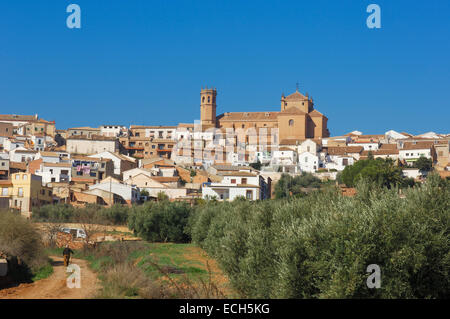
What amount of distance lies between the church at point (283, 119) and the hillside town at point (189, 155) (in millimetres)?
172

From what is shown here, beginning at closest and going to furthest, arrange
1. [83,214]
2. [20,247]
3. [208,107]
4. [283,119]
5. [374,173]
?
[20,247], [83,214], [374,173], [283,119], [208,107]

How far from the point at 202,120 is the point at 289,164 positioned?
3218 cm

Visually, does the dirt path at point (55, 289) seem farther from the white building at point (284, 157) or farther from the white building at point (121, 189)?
the white building at point (284, 157)

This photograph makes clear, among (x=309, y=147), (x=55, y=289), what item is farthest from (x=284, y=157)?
(x=55, y=289)

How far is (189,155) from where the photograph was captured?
8944cm

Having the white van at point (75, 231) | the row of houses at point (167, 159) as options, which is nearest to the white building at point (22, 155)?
the row of houses at point (167, 159)

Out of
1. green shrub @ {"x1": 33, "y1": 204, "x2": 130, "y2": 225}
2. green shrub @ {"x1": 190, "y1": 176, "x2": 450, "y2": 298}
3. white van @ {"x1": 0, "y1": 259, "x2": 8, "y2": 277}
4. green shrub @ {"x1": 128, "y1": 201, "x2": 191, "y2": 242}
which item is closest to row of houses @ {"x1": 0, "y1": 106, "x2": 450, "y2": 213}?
green shrub @ {"x1": 33, "y1": 204, "x2": 130, "y2": 225}

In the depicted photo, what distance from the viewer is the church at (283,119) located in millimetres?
98375

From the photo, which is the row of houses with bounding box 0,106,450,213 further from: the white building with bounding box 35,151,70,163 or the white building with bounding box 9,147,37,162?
the white building with bounding box 9,147,37,162

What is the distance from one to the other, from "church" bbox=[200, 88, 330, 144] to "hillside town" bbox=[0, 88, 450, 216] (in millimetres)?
172

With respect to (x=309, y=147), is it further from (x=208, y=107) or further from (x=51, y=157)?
(x=51, y=157)

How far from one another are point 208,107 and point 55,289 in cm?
9335

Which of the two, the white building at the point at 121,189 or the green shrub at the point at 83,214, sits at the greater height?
the white building at the point at 121,189
